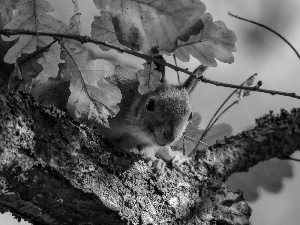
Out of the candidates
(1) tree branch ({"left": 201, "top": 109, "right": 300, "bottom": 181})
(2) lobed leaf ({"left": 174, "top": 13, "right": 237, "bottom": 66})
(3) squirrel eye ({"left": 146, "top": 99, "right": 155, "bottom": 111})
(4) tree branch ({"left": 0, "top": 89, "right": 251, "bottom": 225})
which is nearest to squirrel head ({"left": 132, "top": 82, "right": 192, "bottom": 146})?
(3) squirrel eye ({"left": 146, "top": 99, "right": 155, "bottom": 111})

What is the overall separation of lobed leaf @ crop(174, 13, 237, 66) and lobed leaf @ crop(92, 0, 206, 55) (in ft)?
0.37

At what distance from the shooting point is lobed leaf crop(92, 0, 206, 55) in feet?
2.85

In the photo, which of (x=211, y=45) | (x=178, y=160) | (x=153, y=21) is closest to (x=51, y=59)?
(x=153, y=21)

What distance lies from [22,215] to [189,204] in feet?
1.35

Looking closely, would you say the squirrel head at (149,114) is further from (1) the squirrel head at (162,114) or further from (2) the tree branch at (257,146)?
(2) the tree branch at (257,146)

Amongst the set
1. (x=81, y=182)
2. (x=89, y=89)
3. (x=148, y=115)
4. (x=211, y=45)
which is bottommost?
(x=81, y=182)

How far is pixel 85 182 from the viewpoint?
0.96 meters

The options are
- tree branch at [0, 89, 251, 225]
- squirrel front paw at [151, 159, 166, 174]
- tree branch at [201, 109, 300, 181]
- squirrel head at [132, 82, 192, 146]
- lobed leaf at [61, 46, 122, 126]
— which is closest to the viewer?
tree branch at [0, 89, 251, 225]

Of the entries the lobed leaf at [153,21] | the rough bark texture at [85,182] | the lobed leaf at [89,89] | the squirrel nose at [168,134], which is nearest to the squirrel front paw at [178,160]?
the rough bark texture at [85,182]

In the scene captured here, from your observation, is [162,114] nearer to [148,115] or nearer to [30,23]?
[148,115]

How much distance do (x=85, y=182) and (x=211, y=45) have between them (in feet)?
1.32

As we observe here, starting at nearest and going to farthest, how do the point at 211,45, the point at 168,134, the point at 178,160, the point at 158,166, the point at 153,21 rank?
the point at 153,21
the point at 211,45
the point at 158,166
the point at 178,160
the point at 168,134

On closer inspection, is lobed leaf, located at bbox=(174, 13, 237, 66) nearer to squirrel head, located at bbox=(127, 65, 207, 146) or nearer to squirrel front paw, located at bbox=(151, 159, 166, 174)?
squirrel front paw, located at bbox=(151, 159, 166, 174)

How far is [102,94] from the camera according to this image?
3.24ft
